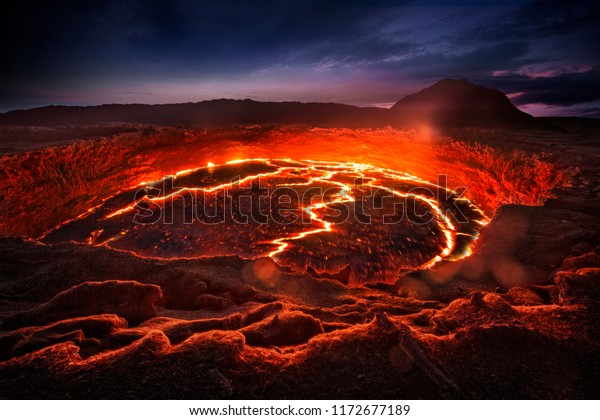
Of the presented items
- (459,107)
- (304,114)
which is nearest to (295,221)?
(304,114)

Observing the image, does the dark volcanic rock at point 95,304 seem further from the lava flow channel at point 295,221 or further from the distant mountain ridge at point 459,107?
the distant mountain ridge at point 459,107

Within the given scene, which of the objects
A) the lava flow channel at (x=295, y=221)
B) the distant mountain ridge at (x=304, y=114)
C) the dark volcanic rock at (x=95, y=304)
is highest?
the distant mountain ridge at (x=304, y=114)

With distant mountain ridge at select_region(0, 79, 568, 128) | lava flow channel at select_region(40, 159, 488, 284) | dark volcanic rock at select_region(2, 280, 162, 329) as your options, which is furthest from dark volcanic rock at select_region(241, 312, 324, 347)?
distant mountain ridge at select_region(0, 79, 568, 128)

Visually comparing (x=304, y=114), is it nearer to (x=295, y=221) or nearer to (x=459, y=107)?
(x=295, y=221)

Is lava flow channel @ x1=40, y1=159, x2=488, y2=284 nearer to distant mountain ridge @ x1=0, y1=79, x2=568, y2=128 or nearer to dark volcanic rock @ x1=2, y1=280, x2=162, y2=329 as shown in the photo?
dark volcanic rock @ x1=2, y1=280, x2=162, y2=329

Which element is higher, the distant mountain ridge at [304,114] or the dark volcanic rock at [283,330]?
the distant mountain ridge at [304,114]

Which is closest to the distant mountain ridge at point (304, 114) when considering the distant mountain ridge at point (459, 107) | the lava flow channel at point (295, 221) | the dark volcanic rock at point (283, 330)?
the distant mountain ridge at point (459, 107)
